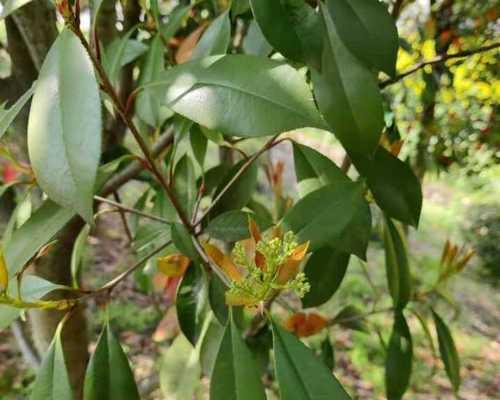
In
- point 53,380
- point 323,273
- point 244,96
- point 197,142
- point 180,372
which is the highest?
point 244,96

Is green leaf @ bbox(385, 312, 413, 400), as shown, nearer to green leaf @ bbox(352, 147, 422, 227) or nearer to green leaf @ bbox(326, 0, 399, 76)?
green leaf @ bbox(352, 147, 422, 227)

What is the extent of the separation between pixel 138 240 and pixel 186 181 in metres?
0.13

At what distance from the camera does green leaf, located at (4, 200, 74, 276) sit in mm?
537

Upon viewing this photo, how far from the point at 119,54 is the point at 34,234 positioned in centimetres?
28

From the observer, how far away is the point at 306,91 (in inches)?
17.0

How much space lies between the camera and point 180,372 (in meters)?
0.83

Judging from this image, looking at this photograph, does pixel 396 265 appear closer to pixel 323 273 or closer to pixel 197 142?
pixel 323 273

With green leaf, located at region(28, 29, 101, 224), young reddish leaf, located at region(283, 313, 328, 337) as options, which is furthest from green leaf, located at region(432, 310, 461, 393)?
green leaf, located at region(28, 29, 101, 224)

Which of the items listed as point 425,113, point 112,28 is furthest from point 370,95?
point 425,113

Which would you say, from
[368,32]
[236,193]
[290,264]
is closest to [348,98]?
[368,32]

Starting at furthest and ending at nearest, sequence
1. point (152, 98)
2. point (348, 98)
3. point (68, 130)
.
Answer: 1. point (152, 98)
2. point (348, 98)
3. point (68, 130)

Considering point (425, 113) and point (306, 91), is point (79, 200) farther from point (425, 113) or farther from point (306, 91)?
point (425, 113)

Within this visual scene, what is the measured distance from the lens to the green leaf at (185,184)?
773 millimetres

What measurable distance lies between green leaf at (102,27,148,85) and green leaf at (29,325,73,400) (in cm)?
34
